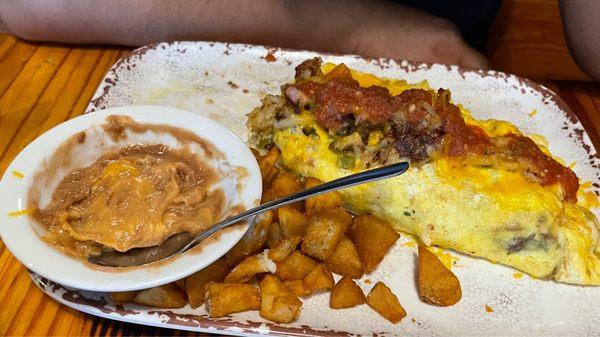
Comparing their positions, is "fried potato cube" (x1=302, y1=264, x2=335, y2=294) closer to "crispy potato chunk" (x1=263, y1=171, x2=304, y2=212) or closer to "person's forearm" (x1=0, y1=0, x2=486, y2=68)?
"crispy potato chunk" (x1=263, y1=171, x2=304, y2=212)

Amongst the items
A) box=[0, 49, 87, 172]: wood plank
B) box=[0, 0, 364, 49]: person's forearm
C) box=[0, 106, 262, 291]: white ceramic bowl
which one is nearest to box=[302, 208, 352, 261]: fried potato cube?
box=[0, 106, 262, 291]: white ceramic bowl

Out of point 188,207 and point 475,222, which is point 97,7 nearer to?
point 188,207

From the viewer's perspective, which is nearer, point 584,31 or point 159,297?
point 159,297

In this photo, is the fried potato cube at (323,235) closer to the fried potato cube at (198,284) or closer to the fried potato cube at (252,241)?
the fried potato cube at (252,241)

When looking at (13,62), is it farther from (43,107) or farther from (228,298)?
(228,298)

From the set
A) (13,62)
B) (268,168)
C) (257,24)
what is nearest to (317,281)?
(268,168)

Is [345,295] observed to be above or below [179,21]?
below

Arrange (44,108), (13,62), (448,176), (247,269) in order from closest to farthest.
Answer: (247,269) → (448,176) → (44,108) → (13,62)
